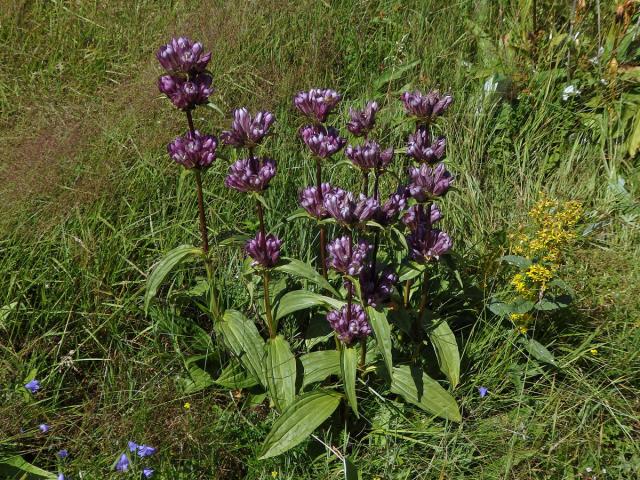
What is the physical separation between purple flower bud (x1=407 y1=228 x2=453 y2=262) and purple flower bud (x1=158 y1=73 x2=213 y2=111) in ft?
2.91

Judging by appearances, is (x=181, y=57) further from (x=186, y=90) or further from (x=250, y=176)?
(x=250, y=176)

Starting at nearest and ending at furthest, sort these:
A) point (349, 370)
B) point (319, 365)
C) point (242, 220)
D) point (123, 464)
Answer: point (123, 464), point (349, 370), point (319, 365), point (242, 220)

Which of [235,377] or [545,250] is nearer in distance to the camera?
[235,377]

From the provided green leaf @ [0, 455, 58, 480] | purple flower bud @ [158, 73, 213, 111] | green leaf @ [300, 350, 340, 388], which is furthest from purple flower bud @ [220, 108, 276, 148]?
green leaf @ [0, 455, 58, 480]

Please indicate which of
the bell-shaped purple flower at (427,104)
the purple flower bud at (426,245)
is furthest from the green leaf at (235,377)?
the bell-shaped purple flower at (427,104)

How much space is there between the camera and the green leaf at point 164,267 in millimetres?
2555

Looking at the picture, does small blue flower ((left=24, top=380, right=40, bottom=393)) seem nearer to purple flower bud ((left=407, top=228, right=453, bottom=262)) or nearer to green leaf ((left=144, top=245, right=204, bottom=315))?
green leaf ((left=144, top=245, right=204, bottom=315))

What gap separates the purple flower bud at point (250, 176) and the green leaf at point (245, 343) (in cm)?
A: 56

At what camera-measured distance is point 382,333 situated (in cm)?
239

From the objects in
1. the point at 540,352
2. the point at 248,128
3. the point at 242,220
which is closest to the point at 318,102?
the point at 248,128

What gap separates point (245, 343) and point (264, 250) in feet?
1.28

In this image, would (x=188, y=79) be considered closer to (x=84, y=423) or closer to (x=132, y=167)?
(x=132, y=167)

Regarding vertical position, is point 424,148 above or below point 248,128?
below

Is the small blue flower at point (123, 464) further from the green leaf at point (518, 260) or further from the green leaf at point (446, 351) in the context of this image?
the green leaf at point (518, 260)
